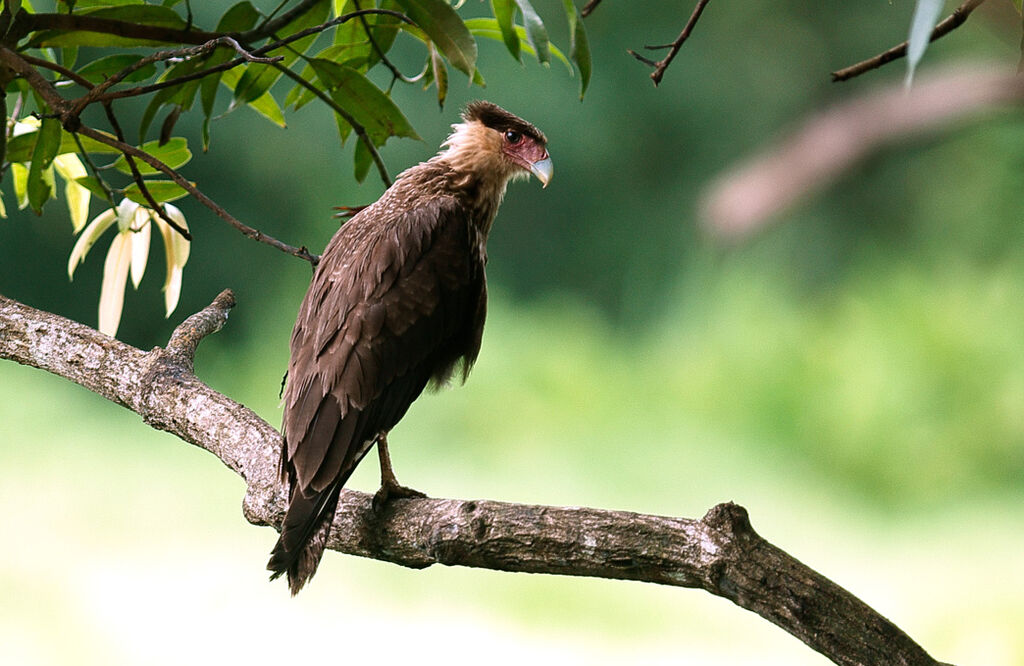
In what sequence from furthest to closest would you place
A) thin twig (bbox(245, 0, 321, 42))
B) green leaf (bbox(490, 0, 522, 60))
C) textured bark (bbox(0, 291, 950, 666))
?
thin twig (bbox(245, 0, 321, 42)), green leaf (bbox(490, 0, 522, 60)), textured bark (bbox(0, 291, 950, 666))

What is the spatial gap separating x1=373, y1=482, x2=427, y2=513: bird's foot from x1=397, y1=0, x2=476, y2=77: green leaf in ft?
1.43

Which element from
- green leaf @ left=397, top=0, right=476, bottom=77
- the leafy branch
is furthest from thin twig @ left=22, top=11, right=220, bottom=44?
green leaf @ left=397, top=0, right=476, bottom=77

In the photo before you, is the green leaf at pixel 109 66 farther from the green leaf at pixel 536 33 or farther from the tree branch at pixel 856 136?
the tree branch at pixel 856 136

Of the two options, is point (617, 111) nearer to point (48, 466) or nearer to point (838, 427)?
point (838, 427)

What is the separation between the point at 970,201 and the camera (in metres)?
3.78

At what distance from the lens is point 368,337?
123 cm

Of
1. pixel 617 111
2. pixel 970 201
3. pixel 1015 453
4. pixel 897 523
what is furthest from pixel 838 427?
pixel 617 111

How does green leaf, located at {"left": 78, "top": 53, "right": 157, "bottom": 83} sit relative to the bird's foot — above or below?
above

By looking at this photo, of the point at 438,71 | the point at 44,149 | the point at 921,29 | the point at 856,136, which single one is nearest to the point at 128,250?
the point at 44,149

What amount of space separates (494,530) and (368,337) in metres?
0.34

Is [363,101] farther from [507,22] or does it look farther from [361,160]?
[507,22]

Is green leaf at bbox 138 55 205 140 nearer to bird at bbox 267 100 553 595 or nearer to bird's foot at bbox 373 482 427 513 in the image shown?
bird at bbox 267 100 553 595

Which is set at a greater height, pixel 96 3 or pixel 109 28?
pixel 96 3

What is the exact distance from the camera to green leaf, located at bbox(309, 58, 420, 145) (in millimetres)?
1186
